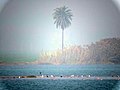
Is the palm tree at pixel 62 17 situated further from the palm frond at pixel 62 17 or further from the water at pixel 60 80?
the water at pixel 60 80

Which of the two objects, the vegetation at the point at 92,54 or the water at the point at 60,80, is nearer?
the water at the point at 60,80

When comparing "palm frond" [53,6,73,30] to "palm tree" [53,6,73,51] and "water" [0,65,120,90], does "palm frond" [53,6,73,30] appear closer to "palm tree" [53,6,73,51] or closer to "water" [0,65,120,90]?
"palm tree" [53,6,73,51]

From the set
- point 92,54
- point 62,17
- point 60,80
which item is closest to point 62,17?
point 62,17

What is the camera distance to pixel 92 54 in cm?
491

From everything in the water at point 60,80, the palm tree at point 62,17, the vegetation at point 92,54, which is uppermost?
the palm tree at point 62,17

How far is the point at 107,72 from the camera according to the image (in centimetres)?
482

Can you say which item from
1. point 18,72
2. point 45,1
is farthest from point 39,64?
point 45,1

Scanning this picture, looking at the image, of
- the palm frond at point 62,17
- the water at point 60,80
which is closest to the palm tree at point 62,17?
the palm frond at point 62,17

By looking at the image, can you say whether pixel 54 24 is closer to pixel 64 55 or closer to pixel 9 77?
pixel 64 55

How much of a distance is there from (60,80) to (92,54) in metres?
0.52

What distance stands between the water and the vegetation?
76 millimetres

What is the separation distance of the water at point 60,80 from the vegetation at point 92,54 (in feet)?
0.25

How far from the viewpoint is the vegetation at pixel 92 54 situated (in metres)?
4.88

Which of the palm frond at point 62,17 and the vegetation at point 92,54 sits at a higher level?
the palm frond at point 62,17
